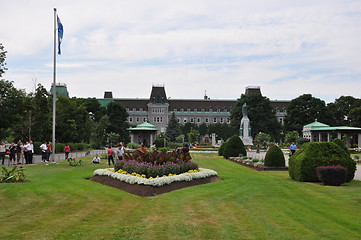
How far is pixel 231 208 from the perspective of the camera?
10203mm

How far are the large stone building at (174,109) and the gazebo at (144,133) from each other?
4945 cm

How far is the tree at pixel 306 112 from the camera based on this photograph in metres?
79.6

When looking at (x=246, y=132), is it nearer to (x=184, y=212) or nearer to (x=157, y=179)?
(x=157, y=179)

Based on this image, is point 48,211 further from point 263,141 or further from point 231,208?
point 263,141

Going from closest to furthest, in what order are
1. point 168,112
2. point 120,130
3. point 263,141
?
1. point 263,141
2. point 120,130
3. point 168,112

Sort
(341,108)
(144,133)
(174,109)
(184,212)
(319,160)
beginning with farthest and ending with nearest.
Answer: (174,109), (341,108), (144,133), (319,160), (184,212)

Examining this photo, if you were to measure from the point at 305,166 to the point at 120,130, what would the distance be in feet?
223

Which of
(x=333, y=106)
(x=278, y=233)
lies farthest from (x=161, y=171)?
(x=333, y=106)

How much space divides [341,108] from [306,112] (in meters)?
10.9

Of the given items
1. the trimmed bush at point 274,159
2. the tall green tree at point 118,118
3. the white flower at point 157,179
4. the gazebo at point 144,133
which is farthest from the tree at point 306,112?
the white flower at point 157,179

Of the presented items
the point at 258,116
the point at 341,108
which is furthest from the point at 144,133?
the point at 341,108

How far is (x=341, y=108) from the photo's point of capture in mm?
85125

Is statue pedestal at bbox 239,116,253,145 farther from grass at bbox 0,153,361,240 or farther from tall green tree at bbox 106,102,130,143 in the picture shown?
grass at bbox 0,153,361,240

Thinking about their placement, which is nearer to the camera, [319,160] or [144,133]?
[319,160]
